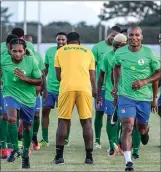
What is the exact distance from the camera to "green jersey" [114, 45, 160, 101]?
38.9 ft

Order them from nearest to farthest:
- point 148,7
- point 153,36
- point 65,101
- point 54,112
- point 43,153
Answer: point 65,101, point 43,153, point 54,112, point 153,36, point 148,7

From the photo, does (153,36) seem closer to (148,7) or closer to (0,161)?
(148,7)

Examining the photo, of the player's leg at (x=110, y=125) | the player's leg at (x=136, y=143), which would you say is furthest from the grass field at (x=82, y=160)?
the player's leg at (x=110, y=125)

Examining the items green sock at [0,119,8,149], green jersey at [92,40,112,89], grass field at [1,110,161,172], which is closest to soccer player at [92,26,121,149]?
green jersey at [92,40,112,89]

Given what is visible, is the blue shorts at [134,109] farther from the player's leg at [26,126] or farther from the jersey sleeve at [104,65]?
the jersey sleeve at [104,65]

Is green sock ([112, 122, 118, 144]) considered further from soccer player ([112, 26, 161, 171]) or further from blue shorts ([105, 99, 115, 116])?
soccer player ([112, 26, 161, 171])

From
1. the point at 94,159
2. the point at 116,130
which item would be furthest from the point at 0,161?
the point at 116,130

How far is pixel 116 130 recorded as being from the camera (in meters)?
14.3

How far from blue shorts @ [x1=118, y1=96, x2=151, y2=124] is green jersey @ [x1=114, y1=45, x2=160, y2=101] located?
7 cm

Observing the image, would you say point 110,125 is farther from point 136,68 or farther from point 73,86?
point 136,68

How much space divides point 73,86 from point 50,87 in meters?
3.20

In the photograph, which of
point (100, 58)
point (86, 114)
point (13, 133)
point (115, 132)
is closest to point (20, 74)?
point (13, 133)

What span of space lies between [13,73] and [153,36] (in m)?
23.6

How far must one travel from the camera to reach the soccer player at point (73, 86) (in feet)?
40.4
